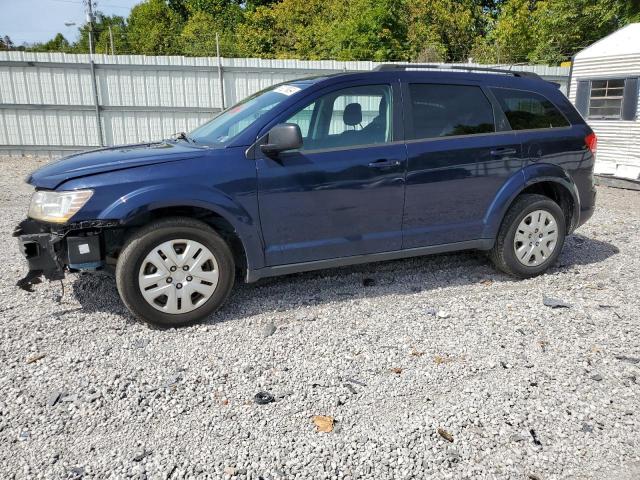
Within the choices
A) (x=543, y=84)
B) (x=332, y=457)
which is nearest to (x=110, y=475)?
(x=332, y=457)

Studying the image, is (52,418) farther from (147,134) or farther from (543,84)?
→ (147,134)

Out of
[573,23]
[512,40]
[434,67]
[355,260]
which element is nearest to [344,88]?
[434,67]

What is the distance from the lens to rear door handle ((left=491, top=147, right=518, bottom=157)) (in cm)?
483

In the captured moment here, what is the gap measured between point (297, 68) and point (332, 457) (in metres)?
13.7

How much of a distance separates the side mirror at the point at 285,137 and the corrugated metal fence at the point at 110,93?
1153 cm

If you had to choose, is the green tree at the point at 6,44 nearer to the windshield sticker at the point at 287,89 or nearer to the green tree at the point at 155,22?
the green tree at the point at 155,22

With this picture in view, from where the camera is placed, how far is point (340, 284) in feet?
16.3

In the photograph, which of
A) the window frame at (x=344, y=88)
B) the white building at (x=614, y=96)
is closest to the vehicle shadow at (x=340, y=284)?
the window frame at (x=344, y=88)

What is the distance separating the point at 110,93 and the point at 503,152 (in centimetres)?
1237

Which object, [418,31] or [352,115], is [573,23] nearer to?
[418,31]

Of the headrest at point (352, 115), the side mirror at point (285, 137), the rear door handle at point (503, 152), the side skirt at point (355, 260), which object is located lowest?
the side skirt at point (355, 260)

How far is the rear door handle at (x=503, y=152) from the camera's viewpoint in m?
4.83

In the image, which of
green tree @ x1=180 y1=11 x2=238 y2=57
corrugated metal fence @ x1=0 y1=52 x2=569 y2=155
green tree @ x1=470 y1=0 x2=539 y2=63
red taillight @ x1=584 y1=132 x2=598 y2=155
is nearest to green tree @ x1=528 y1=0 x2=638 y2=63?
green tree @ x1=470 y1=0 x2=539 y2=63

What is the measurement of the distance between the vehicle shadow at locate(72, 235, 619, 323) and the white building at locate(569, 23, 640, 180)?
278 inches
